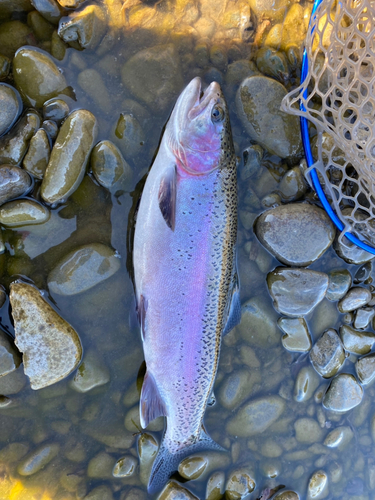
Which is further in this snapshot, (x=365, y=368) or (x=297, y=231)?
(x=365, y=368)

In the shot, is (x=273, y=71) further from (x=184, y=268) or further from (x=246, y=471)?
(x=246, y=471)

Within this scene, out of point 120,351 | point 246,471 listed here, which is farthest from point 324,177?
point 246,471

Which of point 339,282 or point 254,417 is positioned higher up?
point 339,282

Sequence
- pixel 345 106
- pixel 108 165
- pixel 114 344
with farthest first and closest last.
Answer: pixel 114 344, pixel 108 165, pixel 345 106

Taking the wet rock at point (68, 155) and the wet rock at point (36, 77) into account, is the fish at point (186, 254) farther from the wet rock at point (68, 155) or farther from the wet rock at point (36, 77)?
the wet rock at point (36, 77)

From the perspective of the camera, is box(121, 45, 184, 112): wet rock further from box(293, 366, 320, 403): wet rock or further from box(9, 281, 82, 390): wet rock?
box(293, 366, 320, 403): wet rock

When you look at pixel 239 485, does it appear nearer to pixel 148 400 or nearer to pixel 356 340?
pixel 148 400

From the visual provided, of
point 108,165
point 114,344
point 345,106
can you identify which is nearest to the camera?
point 345,106

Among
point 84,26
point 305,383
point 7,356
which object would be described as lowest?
point 305,383

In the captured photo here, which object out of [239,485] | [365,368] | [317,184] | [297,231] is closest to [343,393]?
[365,368]
